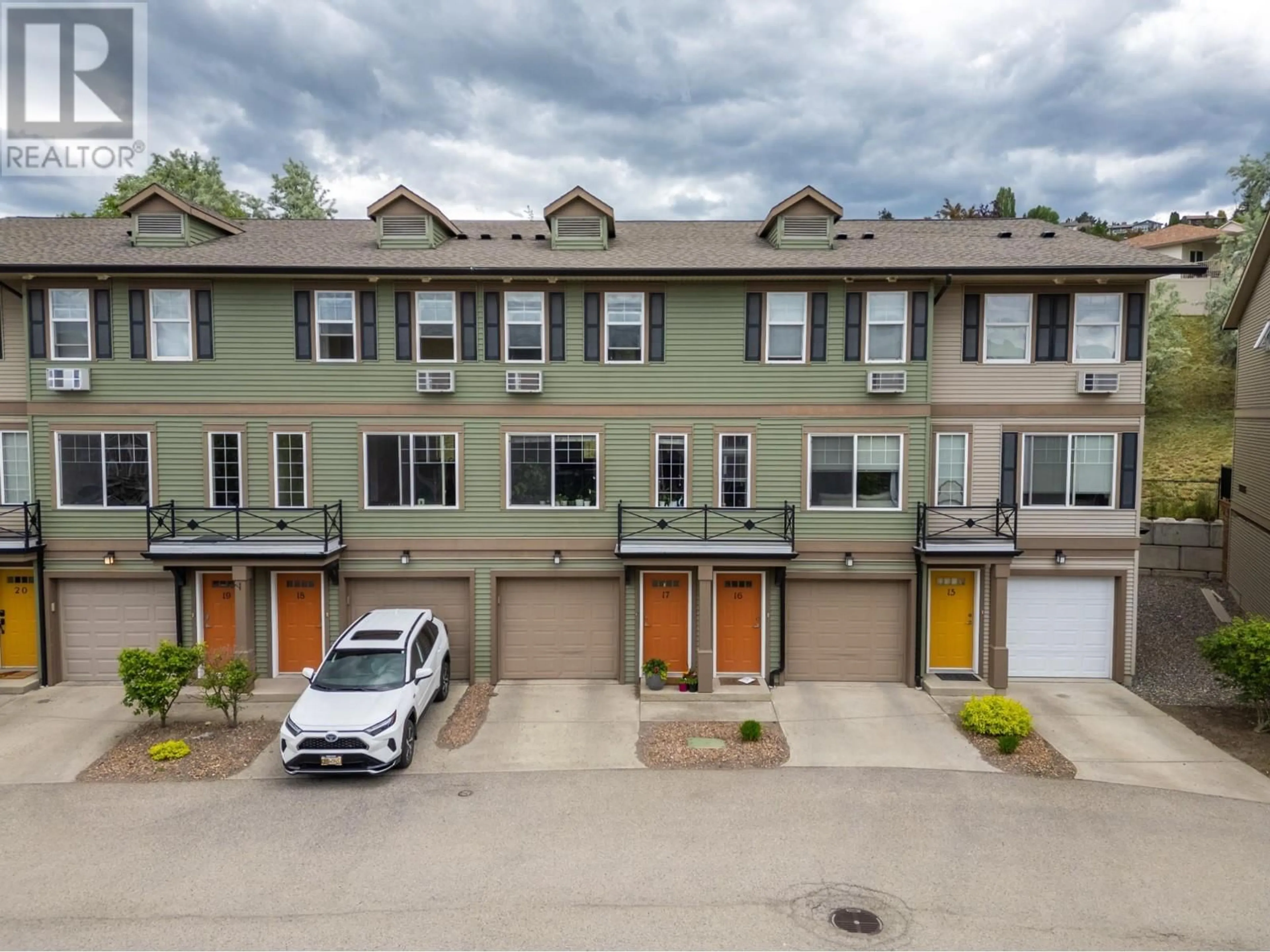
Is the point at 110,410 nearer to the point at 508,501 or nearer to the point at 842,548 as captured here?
the point at 508,501

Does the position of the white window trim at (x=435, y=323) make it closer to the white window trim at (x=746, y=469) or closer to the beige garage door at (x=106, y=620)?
the white window trim at (x=746, y=469)

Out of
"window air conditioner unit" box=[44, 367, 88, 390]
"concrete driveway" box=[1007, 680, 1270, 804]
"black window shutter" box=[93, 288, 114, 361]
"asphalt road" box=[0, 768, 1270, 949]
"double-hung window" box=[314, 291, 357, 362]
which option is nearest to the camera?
"asphalt road" box=[0, 768, 1270, 949]

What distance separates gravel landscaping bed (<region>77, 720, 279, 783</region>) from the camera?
10492 mm

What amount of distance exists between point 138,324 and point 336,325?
12.8 ft

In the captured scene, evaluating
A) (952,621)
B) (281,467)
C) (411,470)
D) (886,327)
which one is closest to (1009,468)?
(952,621)

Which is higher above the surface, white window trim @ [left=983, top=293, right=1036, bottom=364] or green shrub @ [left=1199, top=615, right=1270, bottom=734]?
white window trim @ [left=983, top=293, right=1036, bottom=364]

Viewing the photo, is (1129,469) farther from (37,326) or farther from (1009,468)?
(37,326)

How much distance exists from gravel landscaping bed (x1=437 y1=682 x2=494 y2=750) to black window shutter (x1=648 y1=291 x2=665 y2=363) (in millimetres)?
7453

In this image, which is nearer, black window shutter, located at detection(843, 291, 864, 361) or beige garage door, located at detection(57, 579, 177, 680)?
black window shutter, located at detection(843, 291, 864, 361)

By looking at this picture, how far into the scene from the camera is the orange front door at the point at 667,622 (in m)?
14.7

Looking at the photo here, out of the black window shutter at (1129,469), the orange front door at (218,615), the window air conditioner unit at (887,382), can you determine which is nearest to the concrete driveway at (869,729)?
the black window shutter at (1129,469)

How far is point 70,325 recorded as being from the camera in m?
14.1

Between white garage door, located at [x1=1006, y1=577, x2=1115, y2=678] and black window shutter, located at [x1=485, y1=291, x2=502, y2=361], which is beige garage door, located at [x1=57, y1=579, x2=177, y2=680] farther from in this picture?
white garage door, located at [x1=1006, y1=577, x2=1115, y2=678]

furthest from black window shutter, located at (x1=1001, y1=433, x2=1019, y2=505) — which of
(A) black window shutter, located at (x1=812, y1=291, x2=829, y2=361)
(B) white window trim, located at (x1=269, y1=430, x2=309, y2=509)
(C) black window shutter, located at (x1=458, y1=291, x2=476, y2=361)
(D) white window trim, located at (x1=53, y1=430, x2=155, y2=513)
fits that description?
(D) white window trim, located at (x1=53, y1=430, x2=155, y2=513)
